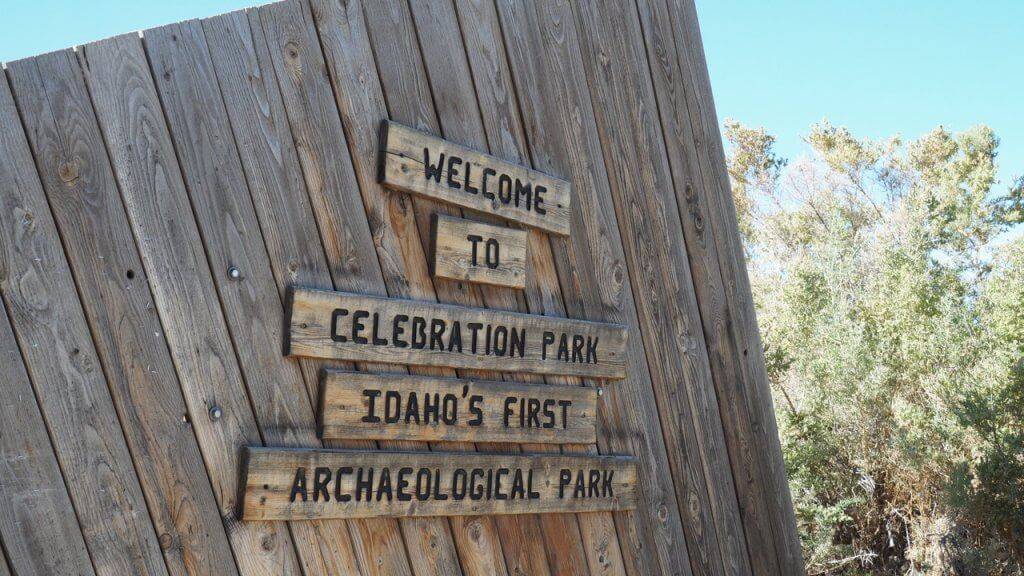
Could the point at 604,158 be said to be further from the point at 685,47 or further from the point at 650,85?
the point at 685,47

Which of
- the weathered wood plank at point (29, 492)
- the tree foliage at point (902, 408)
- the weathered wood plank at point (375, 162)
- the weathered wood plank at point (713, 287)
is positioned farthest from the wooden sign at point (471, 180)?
the tree foliage at point (902, 408)

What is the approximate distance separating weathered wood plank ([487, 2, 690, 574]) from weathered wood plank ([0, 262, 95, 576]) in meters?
1.61

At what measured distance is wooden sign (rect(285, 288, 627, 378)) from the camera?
2.35m

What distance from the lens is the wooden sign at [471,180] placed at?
101 inches

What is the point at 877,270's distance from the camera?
37.4 feet

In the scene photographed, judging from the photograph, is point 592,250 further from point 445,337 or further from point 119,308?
point 119,308

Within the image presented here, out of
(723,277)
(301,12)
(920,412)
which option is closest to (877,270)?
(920,412)

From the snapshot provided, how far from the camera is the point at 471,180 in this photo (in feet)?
8.99

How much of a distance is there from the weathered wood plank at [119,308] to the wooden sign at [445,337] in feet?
1.13

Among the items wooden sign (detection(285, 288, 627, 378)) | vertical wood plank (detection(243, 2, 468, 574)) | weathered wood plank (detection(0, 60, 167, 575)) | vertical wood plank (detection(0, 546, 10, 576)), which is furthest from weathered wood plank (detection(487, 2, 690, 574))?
vertical wood plank (detection(0, 546, 10, 576))

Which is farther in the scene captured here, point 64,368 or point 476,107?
point 476,107

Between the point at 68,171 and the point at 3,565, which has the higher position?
the point at 68,171

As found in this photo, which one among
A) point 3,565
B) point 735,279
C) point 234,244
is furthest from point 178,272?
point 735,279

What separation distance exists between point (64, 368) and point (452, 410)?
3.39 ft
